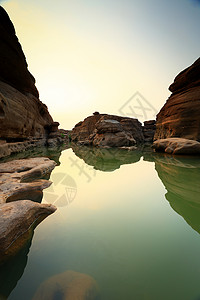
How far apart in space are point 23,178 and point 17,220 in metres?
1.94

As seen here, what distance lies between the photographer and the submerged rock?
0.83m

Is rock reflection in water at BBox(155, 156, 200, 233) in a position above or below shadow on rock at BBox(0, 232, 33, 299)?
above

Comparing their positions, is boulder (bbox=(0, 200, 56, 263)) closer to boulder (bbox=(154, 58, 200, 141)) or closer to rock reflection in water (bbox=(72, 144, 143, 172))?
rock reflection in water (bbox=(72, 144, 143, 172))

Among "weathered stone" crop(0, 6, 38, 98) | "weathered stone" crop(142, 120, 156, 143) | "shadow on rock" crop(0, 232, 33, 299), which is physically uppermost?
"weathered stone" crop(0, 6, 38, 98)

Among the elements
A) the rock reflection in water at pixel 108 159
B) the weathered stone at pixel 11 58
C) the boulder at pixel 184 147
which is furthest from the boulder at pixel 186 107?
the weathered stone at pixel 11 58

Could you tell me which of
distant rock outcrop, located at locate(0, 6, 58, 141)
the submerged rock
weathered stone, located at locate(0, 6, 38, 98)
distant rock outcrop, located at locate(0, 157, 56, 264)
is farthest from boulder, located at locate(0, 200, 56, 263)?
weathered stone, located at locate(0, 6, 38, 98)

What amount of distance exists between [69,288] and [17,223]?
0.91 meters

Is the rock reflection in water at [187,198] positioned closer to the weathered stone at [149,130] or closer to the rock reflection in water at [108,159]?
the rock reflection in water at [108,159]

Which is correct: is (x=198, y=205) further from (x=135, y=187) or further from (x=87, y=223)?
(x=87, y=223)

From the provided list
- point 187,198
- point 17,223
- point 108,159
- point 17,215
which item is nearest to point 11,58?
point 108,159

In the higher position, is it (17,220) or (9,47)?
(9,47)

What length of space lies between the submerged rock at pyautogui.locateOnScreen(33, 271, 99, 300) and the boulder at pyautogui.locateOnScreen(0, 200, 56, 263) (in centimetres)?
51

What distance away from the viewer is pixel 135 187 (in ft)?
9.88

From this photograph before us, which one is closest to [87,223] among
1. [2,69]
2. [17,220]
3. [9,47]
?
[17,220]
